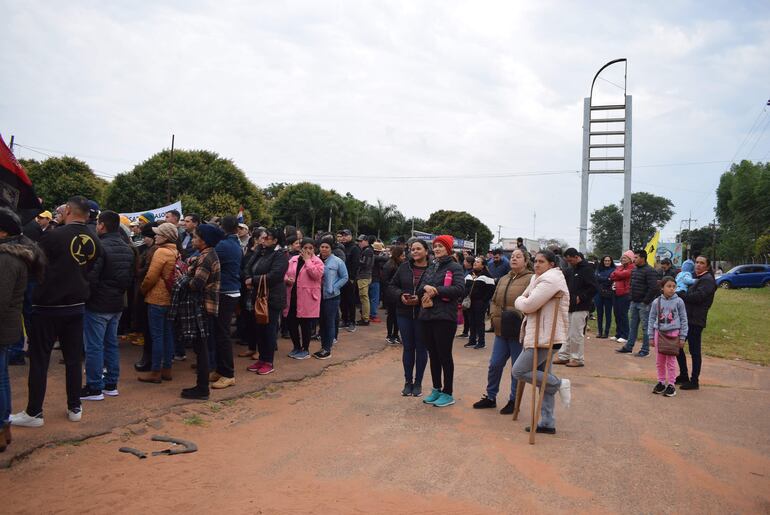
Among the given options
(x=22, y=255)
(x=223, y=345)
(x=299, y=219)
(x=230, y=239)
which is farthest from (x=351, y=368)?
(x=299, y=219)

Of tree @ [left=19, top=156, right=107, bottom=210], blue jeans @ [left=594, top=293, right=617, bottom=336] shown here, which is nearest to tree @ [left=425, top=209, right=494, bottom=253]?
tree @ [left=19, top=156, right=107, bottom=210]

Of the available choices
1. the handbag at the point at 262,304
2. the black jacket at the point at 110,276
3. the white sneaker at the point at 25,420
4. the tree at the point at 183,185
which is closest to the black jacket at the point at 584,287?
the handbag at the point at 262,304

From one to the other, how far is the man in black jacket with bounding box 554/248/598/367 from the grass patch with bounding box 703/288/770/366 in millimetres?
3457

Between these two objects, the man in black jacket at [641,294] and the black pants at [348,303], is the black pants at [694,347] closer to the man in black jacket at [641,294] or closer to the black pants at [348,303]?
the man in black jacket at [641,294]

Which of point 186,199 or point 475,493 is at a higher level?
point 186,199

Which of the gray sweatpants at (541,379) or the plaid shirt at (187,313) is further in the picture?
the plaid shirt at (187,313)

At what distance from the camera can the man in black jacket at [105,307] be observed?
18.7ft

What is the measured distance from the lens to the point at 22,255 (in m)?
4.36

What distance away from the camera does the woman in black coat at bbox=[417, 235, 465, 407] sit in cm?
632

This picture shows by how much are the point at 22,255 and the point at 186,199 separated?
3234 centimetres

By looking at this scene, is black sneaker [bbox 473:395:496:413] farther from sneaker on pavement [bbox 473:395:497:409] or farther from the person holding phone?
the person holding phone

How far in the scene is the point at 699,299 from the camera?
25.4ft

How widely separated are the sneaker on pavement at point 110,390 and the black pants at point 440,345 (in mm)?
3507

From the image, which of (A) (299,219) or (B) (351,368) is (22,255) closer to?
(B) (351,368)
